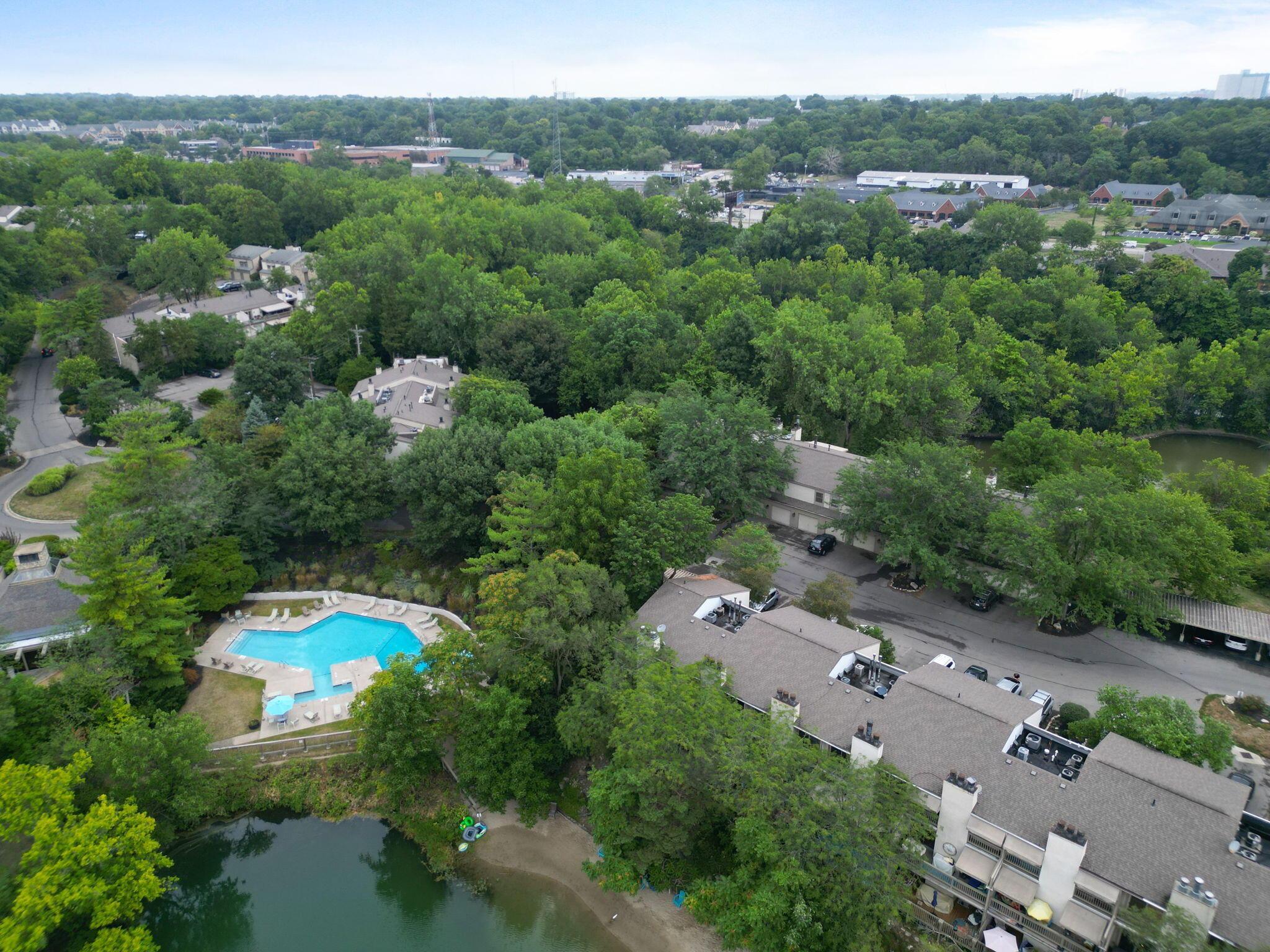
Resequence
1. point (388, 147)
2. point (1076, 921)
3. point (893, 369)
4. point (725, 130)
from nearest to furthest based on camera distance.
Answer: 1. point (1076, 921)
2. point (893, 369)
3. point (388, 147)
4. point (725, 130)

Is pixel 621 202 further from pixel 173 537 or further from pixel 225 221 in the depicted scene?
pixel 173 537

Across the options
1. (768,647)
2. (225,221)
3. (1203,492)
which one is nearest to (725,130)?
(225,221)

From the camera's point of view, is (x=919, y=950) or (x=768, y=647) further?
(x=768, y=647)

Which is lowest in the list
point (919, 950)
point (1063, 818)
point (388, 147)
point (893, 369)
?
point (919, 950)

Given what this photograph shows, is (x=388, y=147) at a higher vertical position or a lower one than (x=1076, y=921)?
higher

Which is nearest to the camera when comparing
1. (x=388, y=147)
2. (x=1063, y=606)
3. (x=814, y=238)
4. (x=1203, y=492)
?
(x=1063, y=606)

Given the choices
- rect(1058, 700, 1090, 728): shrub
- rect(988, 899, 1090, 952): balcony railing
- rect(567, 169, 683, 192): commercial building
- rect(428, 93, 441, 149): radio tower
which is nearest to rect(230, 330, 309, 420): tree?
rect(1058, 700, 1090, 728): shrub

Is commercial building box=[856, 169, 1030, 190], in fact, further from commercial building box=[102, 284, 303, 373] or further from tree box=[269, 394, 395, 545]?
tree box=[269, 394, 395, 545]
